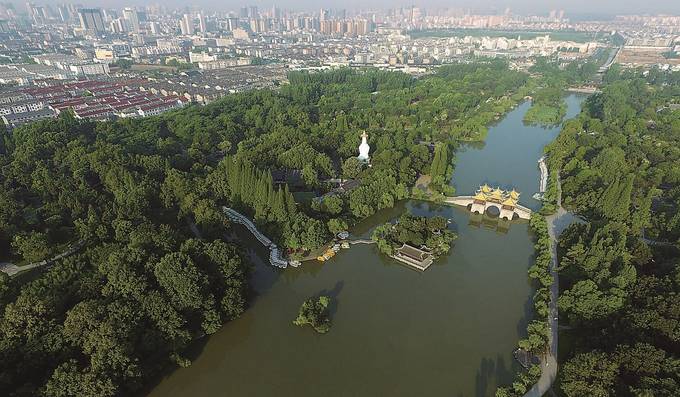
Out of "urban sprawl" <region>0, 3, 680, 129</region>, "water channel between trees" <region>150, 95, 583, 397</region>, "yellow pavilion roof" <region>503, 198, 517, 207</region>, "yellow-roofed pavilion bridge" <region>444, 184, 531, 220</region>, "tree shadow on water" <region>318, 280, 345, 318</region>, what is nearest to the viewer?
"water channel between trees" <region>150, 95, 583, 397</region>

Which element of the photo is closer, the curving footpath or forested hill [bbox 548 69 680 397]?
forested hill [bbox 548 69 680 397]

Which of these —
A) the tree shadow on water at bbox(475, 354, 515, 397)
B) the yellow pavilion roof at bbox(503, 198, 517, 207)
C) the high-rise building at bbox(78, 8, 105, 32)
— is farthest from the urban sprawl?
the tree shadow on water at bbox(475, 354, 515, 397)

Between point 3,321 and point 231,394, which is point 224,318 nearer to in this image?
point 231,394

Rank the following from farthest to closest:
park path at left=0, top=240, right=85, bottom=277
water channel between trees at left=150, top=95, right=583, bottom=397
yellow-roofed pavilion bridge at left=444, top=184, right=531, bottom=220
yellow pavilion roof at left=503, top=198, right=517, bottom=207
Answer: yellow-roofed pavilion bridge at left=444, top=184, right=531, bottom=220 < yellow pavilion roof at left=503, top=198, right=517, bottom=207 < park path at left=0, top=240, right=85, bottom=277 < water channel between trees at left=150, top=95, right=583, bottom=397

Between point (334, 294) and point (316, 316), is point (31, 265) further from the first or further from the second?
point (334, 294)

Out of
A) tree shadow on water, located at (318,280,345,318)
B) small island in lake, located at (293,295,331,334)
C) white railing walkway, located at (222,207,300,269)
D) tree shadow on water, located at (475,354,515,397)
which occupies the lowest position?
tree shadow on water, located at (318,280,345,318)

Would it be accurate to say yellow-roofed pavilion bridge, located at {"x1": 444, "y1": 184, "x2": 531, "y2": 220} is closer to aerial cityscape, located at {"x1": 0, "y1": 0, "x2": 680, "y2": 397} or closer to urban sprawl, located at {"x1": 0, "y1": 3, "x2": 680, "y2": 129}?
aerial cityscape, located at {"x1": 0, "y1": 0, "x2": 680, "y2": 397}

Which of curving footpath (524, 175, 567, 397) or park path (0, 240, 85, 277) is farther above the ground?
park path (0, 240, 85, 277)
